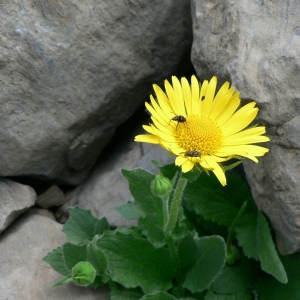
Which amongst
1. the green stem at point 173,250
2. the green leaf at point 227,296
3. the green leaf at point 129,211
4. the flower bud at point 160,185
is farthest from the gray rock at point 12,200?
the green leaf at point 227,296

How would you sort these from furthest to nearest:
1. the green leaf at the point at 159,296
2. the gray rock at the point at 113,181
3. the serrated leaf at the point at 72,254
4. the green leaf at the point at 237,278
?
the gray rock at the point at 113,181, the green leaf at the point at 237,278, the serrated leaf at the point at 72,254, the green leaf at the point at 159,296

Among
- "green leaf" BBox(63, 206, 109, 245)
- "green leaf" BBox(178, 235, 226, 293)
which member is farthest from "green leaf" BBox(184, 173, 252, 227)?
"green leaf" BBox(63, 206, 109, 245)

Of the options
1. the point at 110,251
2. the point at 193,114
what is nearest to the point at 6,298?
the point at 110,251

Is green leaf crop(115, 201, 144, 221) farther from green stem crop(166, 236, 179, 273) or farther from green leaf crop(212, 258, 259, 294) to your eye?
green leaf crop(212, 258, 259, 294)

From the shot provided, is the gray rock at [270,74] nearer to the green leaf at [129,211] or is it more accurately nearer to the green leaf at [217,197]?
the green leaf at [217,197]

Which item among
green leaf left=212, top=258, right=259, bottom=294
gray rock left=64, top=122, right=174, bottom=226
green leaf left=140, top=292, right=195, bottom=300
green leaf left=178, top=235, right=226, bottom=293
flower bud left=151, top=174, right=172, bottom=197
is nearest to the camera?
flower bud left=151, top=174, right=172, bottom=197

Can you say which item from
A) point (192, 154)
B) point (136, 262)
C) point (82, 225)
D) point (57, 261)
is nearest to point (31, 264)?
point (57, 261)
